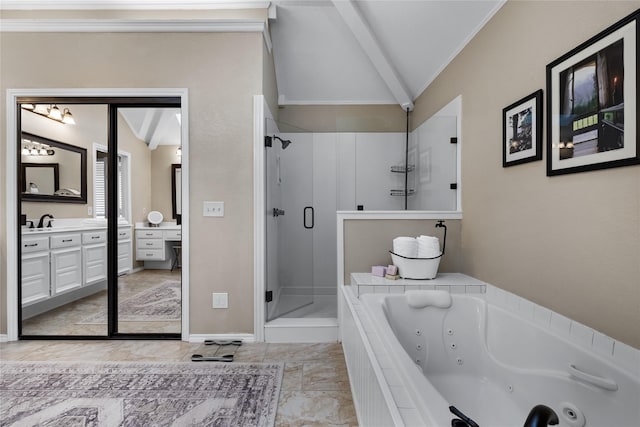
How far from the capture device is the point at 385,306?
187 cm

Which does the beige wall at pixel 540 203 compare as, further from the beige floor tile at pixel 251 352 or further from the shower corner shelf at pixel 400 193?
the beige floor tile at pixel 251 352

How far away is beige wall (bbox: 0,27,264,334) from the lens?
103 inches

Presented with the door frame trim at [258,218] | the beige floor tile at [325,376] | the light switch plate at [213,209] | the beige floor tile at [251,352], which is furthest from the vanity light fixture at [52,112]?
the beige floor tile at [325,376]

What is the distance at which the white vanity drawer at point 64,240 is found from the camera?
2703 mm

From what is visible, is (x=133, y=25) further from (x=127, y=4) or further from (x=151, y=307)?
(x=151, y=307)

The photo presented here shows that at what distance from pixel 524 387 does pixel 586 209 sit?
83 cm

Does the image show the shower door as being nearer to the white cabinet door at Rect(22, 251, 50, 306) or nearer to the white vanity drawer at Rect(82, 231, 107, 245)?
the white vanity drawer at Rect(82, 231, 107, 245)

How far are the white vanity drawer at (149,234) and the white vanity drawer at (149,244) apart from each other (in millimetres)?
34

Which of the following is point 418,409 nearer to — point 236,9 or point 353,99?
point 236,9

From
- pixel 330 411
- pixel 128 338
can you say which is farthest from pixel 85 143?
pixel 330 411

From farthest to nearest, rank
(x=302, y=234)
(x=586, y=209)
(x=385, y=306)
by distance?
(x=302, y=234), (x=385, y=306), (x=586, y=209)

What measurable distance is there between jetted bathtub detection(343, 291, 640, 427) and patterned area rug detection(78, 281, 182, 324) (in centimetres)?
161

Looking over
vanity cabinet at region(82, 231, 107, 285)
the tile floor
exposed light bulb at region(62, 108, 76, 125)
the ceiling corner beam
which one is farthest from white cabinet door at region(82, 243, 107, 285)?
the ceiling corner beam

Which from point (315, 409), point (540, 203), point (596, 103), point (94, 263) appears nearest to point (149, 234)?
point (94, 263)
